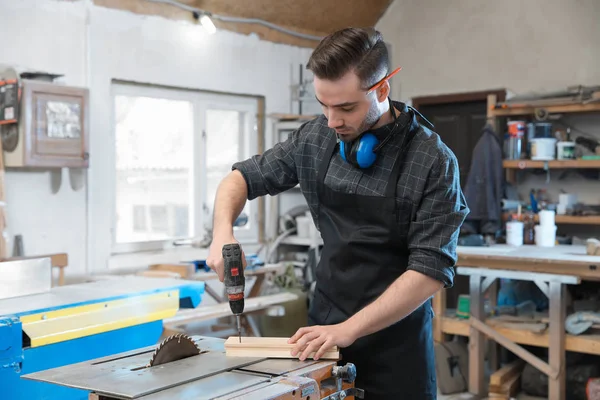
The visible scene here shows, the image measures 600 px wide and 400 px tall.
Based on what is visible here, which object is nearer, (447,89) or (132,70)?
(132,70)

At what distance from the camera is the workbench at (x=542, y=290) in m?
3.76

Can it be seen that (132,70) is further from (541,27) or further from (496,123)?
(541,27)

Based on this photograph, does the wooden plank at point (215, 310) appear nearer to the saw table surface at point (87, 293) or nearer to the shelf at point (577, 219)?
the saw table surface at point (87, 293)

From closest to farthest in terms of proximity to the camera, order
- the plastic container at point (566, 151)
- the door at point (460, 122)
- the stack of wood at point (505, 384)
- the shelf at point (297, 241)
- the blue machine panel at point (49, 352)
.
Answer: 1. the blue machine panel at point (49, 352)
2. the stack of wood at point (505, 384)
3. the plastic container at point (566, 151)
4. the shelf at point (297, 241)
5. the door at point (460, 122)

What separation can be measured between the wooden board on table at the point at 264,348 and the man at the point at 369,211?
30mm

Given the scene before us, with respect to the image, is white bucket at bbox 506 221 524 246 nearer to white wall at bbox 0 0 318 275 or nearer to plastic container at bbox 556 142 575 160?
plastic container at bbox 556 142 575 160

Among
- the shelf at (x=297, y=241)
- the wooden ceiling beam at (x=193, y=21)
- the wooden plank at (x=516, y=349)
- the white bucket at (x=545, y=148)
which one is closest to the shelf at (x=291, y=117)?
the wooden ceiling beam at (x=193, y=21)

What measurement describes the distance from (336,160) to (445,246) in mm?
404

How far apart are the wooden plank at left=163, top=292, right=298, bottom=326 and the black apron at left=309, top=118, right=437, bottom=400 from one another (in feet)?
7.31

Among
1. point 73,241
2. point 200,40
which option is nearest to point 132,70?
point 200,40

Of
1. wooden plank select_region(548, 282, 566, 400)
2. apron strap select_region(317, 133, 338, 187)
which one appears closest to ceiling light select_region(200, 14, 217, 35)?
wooden plank select_region(548, 282, 566, 400)

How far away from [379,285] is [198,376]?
564 millimetres

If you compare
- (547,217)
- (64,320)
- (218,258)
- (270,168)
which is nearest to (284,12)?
(547,217)

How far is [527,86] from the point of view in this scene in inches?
208
